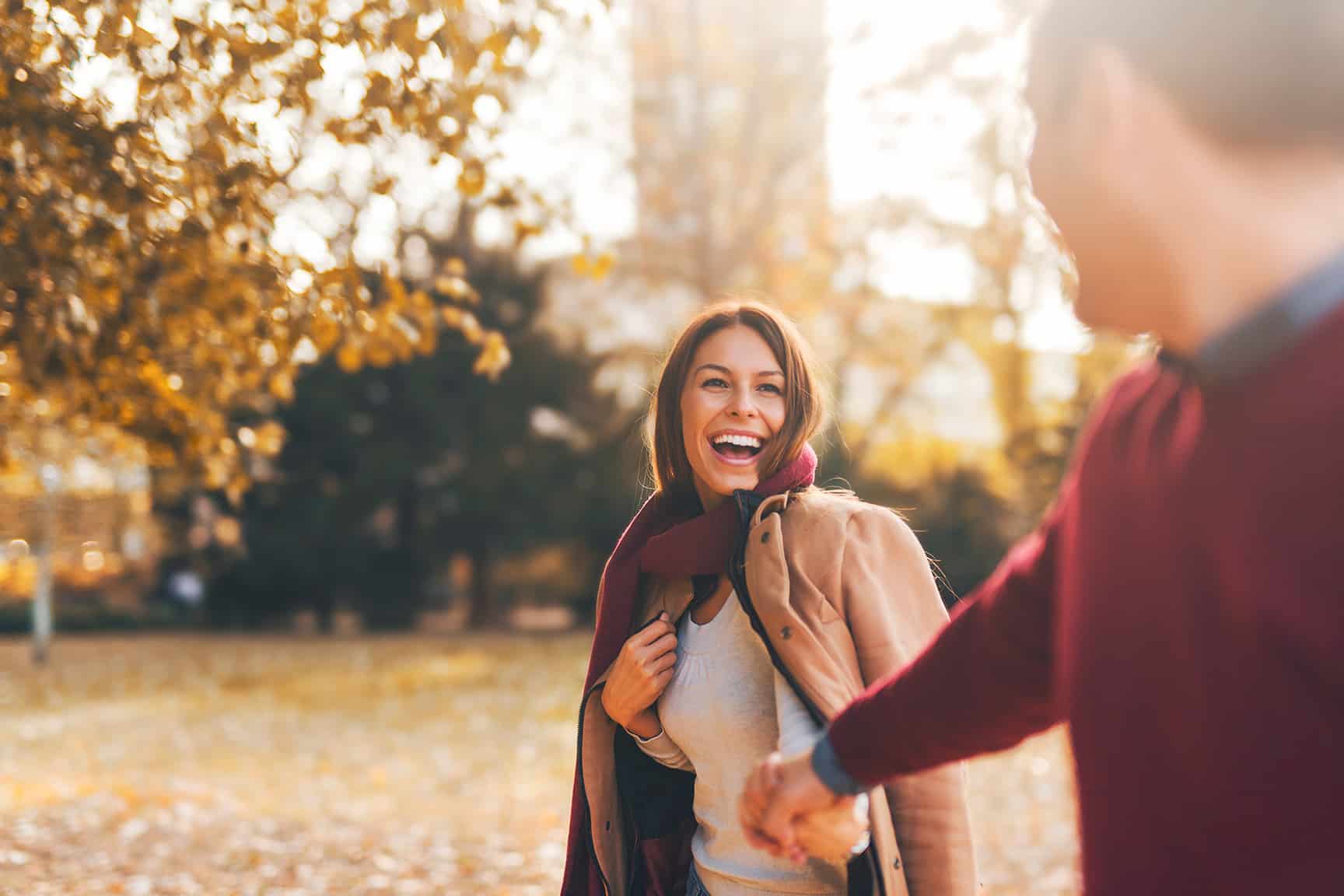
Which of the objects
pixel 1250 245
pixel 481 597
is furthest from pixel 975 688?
pixel 481 597

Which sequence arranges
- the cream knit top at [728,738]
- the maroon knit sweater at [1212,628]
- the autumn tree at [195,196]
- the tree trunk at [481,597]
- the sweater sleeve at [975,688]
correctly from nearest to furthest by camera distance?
the maroon knit sweater at [1212,628]
the sweater sleeve at [975,688]
the cream knit top at [728,738]
the autumn tree at [195,196]
the tree trunk at [481,597]

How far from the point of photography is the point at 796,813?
5.93 ft

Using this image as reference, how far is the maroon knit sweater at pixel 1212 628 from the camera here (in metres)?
1.07

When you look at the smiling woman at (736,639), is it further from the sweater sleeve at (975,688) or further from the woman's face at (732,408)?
the sweater sleeve at (975,688)

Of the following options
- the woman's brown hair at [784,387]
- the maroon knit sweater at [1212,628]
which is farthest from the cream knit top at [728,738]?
the maroon knit sweater at [1212,628]

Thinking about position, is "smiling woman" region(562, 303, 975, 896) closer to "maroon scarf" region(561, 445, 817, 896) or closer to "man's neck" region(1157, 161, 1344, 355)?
"maroon scarf" region(561, 445, 817, 896)

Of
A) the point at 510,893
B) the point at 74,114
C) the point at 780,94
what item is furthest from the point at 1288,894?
the point at 780,94

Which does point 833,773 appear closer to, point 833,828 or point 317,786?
point 833,828

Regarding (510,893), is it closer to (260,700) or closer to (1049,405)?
(260,700)

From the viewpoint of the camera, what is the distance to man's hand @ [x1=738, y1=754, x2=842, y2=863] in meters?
1.79

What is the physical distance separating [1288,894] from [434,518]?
25834mm

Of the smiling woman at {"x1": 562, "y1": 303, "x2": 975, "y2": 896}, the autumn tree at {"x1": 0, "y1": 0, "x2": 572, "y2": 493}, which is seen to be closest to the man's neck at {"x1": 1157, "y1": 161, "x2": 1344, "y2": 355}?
the smiling woman at {"x1": 562, "y1": 303, "x2": 975, "y2": 896}

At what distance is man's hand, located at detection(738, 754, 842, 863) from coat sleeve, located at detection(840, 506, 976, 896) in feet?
1.40

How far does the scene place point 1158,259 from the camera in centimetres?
122
